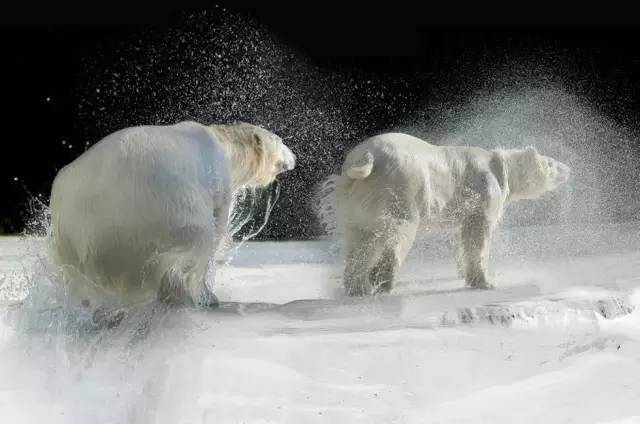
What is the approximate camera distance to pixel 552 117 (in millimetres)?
8289

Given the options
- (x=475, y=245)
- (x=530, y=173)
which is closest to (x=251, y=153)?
(x=475, y=245)

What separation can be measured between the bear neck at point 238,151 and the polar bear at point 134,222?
60 centimetres

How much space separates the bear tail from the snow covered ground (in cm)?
66

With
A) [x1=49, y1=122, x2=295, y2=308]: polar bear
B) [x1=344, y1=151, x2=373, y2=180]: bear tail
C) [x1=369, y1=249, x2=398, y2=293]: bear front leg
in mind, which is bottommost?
[x1=369, y1=249, x2=398, y2=293]: bear front leg

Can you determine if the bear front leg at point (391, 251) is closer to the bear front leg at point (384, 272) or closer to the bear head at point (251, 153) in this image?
the bear front leg at point (384, 272)

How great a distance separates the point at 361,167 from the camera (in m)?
4.09

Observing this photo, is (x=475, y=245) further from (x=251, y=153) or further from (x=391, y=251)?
(x=251, y=153)

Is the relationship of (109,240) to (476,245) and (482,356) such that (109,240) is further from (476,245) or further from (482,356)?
(476,245)

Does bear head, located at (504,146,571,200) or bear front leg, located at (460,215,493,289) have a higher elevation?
bear head, located at (504,146,571,200)

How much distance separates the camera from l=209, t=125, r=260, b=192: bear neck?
390 cm

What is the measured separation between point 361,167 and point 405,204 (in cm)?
33

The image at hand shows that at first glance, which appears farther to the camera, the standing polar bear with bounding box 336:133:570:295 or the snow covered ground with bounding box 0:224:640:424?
the standing polar bear with bounding box 336:133:570:295

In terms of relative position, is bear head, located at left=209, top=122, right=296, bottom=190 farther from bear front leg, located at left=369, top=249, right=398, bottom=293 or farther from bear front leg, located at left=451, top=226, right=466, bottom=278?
bear front leg, located at left=451, top=226, right=466, bottom=278

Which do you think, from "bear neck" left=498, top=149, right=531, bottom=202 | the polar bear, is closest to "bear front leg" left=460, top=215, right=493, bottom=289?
"bear neck" left=498, top=149, right=531, bottom=202
